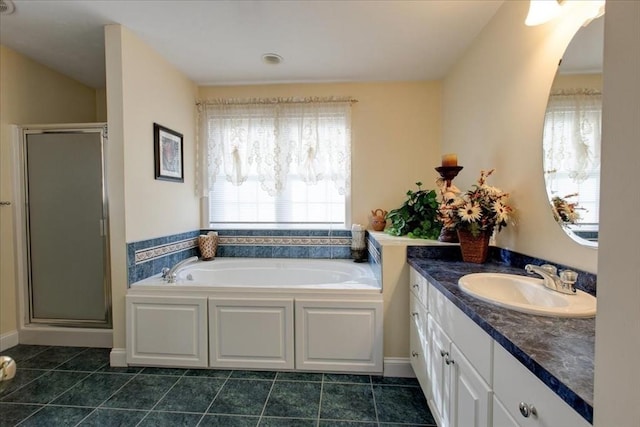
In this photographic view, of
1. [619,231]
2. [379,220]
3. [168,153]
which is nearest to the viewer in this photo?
[619,231]

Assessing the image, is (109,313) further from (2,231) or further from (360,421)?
(360,421)

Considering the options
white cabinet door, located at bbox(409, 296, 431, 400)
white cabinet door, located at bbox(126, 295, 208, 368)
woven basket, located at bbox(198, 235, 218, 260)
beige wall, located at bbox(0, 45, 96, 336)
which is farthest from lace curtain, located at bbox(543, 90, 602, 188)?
beige wall, located at bbox(0, 45, 96, 336)

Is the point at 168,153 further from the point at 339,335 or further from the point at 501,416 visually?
the point at 501,416

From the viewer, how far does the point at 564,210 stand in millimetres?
1252

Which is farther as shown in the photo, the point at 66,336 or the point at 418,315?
the point at 66,336

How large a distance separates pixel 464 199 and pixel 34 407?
2875 mm

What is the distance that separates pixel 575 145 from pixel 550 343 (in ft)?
2.96

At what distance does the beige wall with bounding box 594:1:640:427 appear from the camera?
40cm

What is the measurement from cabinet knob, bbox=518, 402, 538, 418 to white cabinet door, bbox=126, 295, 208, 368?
1898 mm

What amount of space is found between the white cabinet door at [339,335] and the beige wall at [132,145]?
1.36 metres

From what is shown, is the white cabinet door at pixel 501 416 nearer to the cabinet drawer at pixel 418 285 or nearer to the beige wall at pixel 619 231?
the beige wall at pixel 619 231

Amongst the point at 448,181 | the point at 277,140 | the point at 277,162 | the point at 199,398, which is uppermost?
the point at 277,140

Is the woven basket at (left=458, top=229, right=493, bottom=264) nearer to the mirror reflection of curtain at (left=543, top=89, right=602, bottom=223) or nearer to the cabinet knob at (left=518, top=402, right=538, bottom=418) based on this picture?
the mirror reflection of curtain at (left=543, top=89, right=602, bottom=223)

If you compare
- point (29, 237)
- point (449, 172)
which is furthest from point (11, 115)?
point (449, 172)
